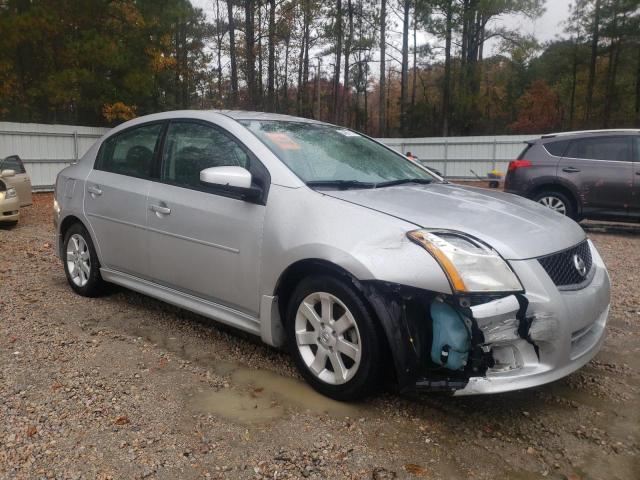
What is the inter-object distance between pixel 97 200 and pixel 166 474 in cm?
282

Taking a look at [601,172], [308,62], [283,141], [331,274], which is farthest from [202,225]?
[308,62]

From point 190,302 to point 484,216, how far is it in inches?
80.1

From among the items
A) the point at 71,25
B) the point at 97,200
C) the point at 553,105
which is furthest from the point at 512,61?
the point at 97,200

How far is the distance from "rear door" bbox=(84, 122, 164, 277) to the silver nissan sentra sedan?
0.06ft

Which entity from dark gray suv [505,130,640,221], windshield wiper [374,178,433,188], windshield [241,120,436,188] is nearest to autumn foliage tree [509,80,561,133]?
dark gray suv [505,130,640,221]

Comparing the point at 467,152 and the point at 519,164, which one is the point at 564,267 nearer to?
the point at 519,164

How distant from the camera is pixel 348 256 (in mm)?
2852

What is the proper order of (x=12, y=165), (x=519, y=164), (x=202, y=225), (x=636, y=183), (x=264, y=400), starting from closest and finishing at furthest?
(x=264, y=400) → (x=202, y=225) → (x=636, y=183) → (x=519, y=164) → (x=12, y=165)

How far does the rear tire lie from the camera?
9.22m

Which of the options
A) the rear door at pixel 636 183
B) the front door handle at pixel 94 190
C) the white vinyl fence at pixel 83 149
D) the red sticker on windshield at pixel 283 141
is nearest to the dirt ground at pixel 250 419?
the front door handle at pixel 94 190

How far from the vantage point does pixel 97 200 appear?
460cm

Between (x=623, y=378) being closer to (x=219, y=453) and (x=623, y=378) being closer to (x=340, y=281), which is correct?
(x=340, y=281)

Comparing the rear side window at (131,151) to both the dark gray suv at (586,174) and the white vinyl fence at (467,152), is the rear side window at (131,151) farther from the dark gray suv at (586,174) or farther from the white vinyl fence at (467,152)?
the white vinyl fence at (467,152)

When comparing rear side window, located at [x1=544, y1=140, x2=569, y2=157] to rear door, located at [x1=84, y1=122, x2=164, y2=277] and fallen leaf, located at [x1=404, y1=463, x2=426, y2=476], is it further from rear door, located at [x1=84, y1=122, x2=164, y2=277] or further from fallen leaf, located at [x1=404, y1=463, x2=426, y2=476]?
fallen leaf, located at [x1=404, y1=463, x2=426, y2=476]
